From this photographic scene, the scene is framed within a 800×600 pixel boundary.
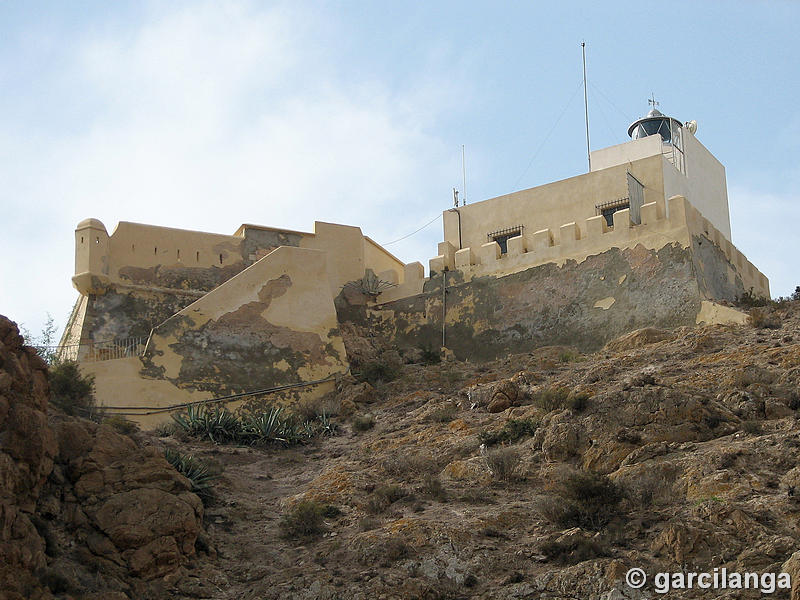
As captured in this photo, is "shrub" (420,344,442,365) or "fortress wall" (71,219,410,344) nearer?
"fortress wall" (71,219,410,344)

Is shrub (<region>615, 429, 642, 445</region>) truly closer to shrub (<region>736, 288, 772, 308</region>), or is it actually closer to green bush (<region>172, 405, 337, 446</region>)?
green bush (<region>172, 405, 337, 446</region>)

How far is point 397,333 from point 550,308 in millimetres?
4047

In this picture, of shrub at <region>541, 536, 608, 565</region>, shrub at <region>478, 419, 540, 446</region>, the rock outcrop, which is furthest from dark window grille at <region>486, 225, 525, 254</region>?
shrub at <region>541, 536, 608, 565</region>

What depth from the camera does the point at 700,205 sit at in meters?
26.5

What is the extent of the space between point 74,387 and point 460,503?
827 cm

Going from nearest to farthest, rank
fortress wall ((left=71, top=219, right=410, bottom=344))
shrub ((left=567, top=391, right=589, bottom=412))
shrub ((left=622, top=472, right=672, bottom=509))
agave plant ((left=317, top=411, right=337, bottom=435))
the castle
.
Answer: shrub ((left=622, top=472, right=672, bottom=509)) < shrub ((left=567, top=391, right=589, bottom=412)) < agave plant ((left=317, top=411, right=337, bottom=435)) < the castle < fortress wall ((left=71, top=219, right=410, bottom=344))

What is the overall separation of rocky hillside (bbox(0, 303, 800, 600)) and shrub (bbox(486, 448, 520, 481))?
3 centimetres

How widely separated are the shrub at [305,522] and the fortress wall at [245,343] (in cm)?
687

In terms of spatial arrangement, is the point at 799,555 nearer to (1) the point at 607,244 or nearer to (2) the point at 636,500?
(2) the point at 636,500

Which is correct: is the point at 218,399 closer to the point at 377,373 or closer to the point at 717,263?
the point at 377,373

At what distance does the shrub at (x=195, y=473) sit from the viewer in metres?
14.5

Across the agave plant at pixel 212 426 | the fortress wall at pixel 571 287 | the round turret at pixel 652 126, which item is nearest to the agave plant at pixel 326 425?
the agave plant at pixel 212 426

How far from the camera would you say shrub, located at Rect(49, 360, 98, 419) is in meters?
18.1

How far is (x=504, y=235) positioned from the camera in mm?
25641
